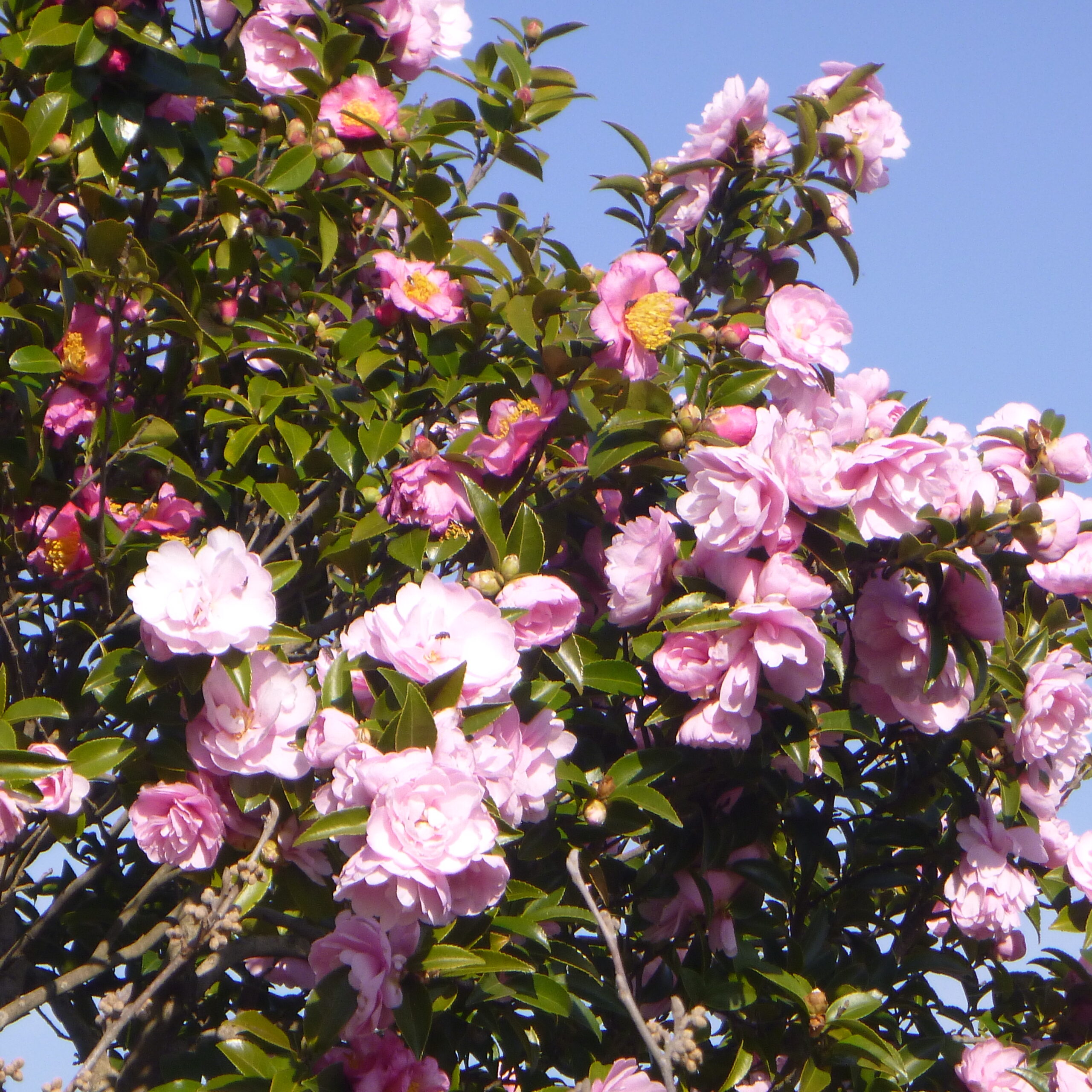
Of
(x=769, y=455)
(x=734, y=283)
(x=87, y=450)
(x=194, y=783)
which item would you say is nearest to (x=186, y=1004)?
(x=194, y=783)

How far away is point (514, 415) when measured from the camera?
196cm

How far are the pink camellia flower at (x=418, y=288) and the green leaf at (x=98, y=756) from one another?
827mm

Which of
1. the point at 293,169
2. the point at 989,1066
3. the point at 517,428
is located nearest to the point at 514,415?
the point at 517,428

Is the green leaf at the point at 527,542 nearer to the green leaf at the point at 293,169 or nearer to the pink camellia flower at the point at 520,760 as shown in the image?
the pink camellia flower at the point at 520,760

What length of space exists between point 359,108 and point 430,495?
78 centimetres

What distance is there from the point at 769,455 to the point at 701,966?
0.82 meters

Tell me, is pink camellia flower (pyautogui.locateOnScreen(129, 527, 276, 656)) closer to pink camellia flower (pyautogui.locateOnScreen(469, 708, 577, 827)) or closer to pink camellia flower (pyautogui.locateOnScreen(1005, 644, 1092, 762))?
pink camellia flower (pyautogui.locateOnScreen(469, 708, 577, 827))

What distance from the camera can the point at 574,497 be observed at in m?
1.91

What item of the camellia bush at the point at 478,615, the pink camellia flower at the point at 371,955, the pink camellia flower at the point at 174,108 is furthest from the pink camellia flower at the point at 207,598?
the pink camellia flower at the point at 174,108

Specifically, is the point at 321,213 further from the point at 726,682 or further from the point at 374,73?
the point at 726,682

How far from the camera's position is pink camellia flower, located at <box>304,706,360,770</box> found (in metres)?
1.40

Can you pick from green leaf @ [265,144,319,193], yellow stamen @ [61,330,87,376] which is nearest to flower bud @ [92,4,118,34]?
green leaf @ [265,144,319,193]

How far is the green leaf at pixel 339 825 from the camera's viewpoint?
1.29 metres

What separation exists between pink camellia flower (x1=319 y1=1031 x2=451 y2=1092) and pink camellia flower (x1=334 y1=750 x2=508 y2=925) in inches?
13.7
